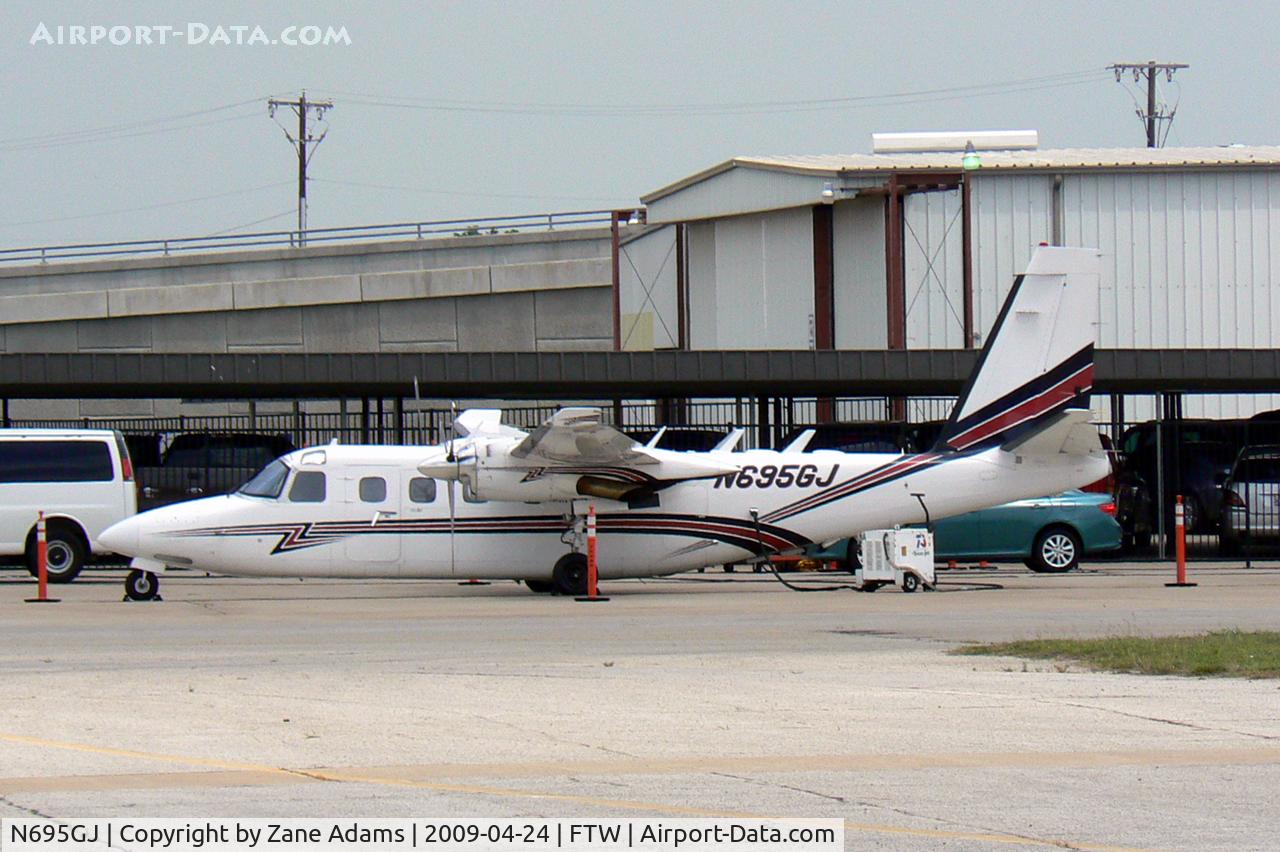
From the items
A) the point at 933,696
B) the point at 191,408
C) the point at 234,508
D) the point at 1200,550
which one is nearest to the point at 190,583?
the point at 234,508

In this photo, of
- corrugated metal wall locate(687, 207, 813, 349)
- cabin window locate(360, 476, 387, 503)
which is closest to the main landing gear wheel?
cabin window locate(360, 476, 387, 503)

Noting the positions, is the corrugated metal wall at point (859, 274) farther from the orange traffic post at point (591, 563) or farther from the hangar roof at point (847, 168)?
the orange traffic post at point (591, 563)

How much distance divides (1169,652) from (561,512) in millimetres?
10167

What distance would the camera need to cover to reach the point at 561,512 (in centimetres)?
2242

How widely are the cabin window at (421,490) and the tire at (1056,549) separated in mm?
10688

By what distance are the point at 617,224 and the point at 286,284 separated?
12387mm

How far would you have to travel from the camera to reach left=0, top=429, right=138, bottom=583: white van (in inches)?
1004

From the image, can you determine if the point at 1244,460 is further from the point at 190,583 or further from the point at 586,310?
the point at 586,310

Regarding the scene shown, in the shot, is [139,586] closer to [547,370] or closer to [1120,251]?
[547,370]

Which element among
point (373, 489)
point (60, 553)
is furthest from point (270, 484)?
point (60, 553)

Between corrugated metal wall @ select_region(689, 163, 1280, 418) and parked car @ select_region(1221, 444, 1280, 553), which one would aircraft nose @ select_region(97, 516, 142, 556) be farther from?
corrugated metal wall @ select_region(689, 163, 1280, 418)

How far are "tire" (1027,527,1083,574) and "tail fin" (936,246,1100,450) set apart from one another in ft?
16.5

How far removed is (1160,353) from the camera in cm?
2984

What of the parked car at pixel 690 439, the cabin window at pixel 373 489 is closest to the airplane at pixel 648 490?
the cabin window at pixel 373 489
